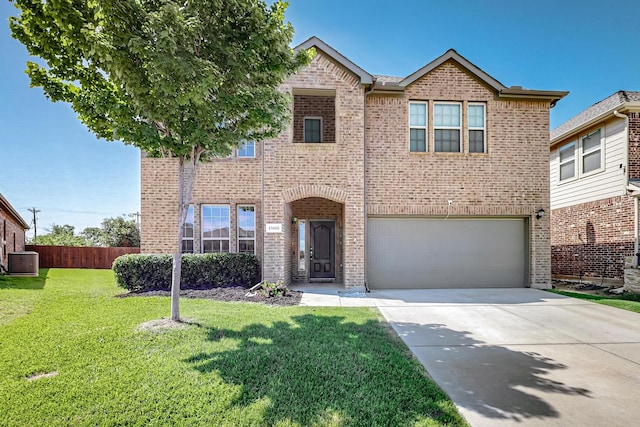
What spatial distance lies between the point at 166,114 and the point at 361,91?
6.23 meters

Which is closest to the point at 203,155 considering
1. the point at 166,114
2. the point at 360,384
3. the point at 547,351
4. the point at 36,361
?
the point at 166,114

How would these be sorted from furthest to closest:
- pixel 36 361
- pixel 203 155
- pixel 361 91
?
1. pixel 361 91
2. pixel 203 155
3. pixel 36 361

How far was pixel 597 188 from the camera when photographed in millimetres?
11164

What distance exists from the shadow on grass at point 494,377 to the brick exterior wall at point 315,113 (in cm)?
789

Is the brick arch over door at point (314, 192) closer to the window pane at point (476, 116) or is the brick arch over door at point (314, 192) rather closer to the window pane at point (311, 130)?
the window pane at point (311, 130)

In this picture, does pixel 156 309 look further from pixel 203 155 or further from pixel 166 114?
pixel 166 114

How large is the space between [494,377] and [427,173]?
7.24m

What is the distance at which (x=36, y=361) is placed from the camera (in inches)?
154

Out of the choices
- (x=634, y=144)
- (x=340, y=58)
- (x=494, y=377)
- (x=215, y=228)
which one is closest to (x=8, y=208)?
(x=215, y=228)

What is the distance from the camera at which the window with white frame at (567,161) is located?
40.6 ft

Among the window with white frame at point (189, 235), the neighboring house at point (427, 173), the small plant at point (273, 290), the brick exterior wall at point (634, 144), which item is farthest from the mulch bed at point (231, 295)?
the brick exterior wall at point (634, 144)

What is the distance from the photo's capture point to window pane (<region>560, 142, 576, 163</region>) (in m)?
12.4

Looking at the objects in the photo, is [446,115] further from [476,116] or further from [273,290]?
[273,290]

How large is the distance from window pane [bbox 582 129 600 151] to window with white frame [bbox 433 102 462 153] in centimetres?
543
